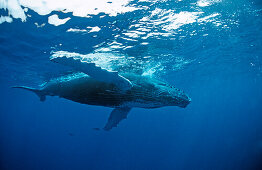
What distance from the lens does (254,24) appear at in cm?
1314

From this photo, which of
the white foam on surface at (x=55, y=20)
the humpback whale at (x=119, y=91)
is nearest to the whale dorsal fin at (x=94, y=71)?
the humpback whale at (x=119, y=91)

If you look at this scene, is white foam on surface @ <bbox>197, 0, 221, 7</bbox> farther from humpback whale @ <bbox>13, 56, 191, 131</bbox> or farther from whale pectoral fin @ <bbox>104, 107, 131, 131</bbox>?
whale pectoral fin @ <bbox>104, 107, 131, 131</bbox>

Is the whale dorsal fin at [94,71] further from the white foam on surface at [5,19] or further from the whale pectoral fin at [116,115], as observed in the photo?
the white foam on surface at [5,19]

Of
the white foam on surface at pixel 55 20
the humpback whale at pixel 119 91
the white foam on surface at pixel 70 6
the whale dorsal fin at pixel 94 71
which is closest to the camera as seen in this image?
the whale dorsal fin at pixel 94 71

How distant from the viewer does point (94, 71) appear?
3486mm

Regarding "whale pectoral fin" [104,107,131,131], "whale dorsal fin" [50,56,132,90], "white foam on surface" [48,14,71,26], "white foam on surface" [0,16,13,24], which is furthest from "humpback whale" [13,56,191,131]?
"white foam on surface" [0,16,13,24]

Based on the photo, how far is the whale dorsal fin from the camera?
3.10 m

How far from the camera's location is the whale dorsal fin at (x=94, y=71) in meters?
3.10

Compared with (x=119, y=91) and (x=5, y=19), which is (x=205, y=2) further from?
(x=5, y=19)

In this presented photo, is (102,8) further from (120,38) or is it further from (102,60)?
(102,60)

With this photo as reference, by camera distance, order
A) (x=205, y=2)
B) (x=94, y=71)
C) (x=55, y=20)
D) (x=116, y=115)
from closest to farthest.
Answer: (x=94, y=71), (x=116, y=115), (x=205, y=2), (x=55, y=20)

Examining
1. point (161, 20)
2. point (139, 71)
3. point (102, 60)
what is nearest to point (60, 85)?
point (161, 20)

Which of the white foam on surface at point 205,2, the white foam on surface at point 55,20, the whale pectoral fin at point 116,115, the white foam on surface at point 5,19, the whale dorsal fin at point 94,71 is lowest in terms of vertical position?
the whale pectoral fin at point 116,115

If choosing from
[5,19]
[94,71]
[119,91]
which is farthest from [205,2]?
[5,19]
